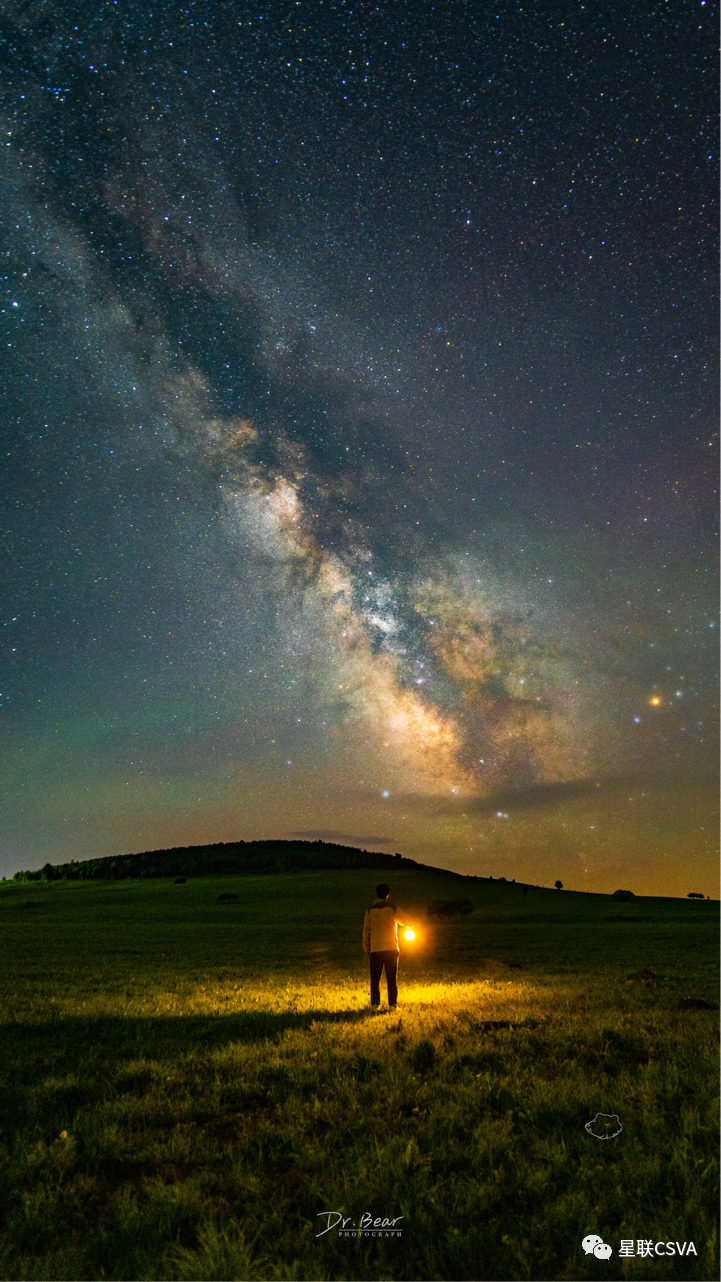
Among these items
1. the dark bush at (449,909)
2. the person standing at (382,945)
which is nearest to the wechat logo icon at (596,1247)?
the person standing at (382,945)

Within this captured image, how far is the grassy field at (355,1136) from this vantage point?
477cm

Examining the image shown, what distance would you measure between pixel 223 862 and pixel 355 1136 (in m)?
126

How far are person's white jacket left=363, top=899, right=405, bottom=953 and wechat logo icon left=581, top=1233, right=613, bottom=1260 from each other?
973 centimetres

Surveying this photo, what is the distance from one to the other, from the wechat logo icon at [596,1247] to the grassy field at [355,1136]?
1.8 inches

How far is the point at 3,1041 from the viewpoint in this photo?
11141 mm

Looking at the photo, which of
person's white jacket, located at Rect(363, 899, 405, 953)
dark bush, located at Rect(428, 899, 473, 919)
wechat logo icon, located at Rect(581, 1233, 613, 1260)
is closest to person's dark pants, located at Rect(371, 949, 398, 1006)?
person's white jacket, located at Rect(363, 899, 405, 953)

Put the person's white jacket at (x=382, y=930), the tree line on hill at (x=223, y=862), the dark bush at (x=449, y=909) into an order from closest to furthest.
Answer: the person's white jacket at (x=382, y=930) → the dark bush at (x=449, y=909) → the tree line on hill at (x=223, y=862)

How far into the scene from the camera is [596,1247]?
4.65 metres

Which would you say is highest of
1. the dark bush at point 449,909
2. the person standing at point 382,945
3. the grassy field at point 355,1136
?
the person standing at point 382,945

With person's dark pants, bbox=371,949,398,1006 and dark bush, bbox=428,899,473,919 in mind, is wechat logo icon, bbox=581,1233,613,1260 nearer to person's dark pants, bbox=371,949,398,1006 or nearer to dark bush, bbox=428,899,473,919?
person's dark pants, bbox=371,949,398,1006

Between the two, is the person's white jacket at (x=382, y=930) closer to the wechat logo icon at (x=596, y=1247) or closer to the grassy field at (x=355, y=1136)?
the grassy field at (x=355, y=1136)

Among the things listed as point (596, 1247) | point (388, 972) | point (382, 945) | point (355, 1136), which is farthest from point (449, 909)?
point (596, 1247)

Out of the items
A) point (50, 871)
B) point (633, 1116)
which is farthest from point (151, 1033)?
point (50, 871)

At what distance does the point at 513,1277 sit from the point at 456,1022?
704cm
